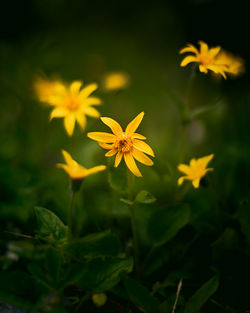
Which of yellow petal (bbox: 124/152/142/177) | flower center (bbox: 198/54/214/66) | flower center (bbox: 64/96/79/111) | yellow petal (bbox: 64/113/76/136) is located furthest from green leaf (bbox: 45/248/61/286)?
flower center (bbox: 198/54/214/66)

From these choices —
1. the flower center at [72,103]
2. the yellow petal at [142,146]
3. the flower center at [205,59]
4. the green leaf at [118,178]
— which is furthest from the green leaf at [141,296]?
the flower center at [205,59]

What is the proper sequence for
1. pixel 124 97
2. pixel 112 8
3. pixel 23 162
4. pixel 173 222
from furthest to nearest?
1. pixel 112 8
2. pixel 124 97
3. pixel 23 162
4. pixel 173 222

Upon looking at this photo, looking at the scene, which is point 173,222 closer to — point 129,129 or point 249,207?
point 249,207

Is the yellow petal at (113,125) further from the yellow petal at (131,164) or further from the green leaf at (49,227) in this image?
the green leaf at (49,227)

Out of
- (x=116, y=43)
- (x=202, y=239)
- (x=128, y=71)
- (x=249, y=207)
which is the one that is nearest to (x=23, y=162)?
(x=202, y=239)

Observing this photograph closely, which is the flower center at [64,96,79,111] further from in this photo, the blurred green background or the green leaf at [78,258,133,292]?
the green leaf at [78,258,133,292]
